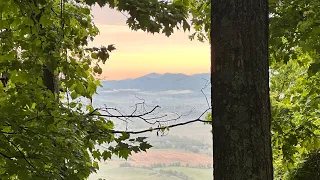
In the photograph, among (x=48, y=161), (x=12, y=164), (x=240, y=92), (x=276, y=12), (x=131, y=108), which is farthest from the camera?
(x=276, y=12)

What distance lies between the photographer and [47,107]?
2967mm

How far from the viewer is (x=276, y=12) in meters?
3.76

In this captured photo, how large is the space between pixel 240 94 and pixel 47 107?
5.77ft

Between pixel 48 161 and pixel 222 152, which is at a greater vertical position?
pixel 222 152

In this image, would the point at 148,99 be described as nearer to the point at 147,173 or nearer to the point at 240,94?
the point at 240,94

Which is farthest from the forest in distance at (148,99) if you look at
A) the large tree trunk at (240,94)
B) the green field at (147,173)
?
the green field at (147,173)

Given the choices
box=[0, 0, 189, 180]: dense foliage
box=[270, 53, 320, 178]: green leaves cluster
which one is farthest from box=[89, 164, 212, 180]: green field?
→ box=[0, 0, 189, 180]: dense foliage

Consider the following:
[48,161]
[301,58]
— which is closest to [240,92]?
[48,161]

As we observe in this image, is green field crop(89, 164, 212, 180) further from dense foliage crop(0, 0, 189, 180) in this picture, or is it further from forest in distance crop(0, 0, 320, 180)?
dense foliage crop(0, 0, 189, 180)

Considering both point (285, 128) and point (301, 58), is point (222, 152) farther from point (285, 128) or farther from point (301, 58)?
point (301, 58)

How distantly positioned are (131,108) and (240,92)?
1412 mm

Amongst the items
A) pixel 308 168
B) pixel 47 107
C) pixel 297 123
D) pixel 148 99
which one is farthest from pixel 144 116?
pixel 308 168

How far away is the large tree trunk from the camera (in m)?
1.81

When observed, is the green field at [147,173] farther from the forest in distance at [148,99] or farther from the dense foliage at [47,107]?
the dense foliage at [47,107]
